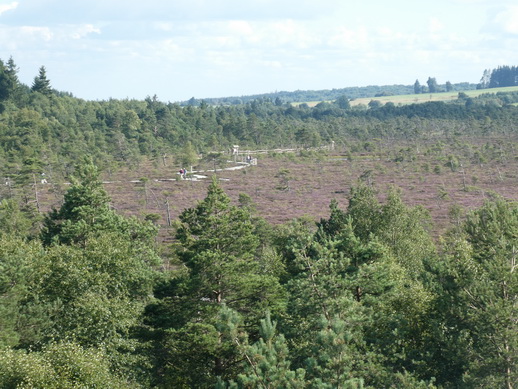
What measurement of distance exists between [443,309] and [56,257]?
17313mm

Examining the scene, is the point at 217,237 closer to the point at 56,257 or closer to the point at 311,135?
the point at 56,257

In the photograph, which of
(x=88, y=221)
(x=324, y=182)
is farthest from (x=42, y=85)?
(x=88, y=221)

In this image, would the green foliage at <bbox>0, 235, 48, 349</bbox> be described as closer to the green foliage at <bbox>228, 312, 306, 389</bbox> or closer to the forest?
the forest

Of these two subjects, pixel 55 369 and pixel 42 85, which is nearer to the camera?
pixel 55 369

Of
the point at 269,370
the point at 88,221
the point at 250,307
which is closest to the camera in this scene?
the point at 269,370

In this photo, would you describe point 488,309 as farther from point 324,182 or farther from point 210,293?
point 324,182

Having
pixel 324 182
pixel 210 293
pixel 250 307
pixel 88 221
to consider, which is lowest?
pixel 324 182

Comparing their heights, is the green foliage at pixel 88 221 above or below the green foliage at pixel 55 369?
above

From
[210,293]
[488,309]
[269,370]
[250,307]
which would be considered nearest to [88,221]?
[210,293]

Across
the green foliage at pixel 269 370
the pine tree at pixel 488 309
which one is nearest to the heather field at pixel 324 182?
the pine tree at pixel 488 309

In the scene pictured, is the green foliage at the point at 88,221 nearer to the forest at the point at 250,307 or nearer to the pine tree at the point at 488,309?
the forest at the point at 250,307

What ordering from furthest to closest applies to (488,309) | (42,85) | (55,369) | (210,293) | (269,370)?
(42,85) → (210,293) → (55,369) → (488,309) → (269,370)

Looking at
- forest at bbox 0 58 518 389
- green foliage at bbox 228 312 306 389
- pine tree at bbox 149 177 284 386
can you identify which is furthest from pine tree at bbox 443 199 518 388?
pine tree at bbox 149 177 284 386

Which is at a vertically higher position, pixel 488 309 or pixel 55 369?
pixel 488 309
